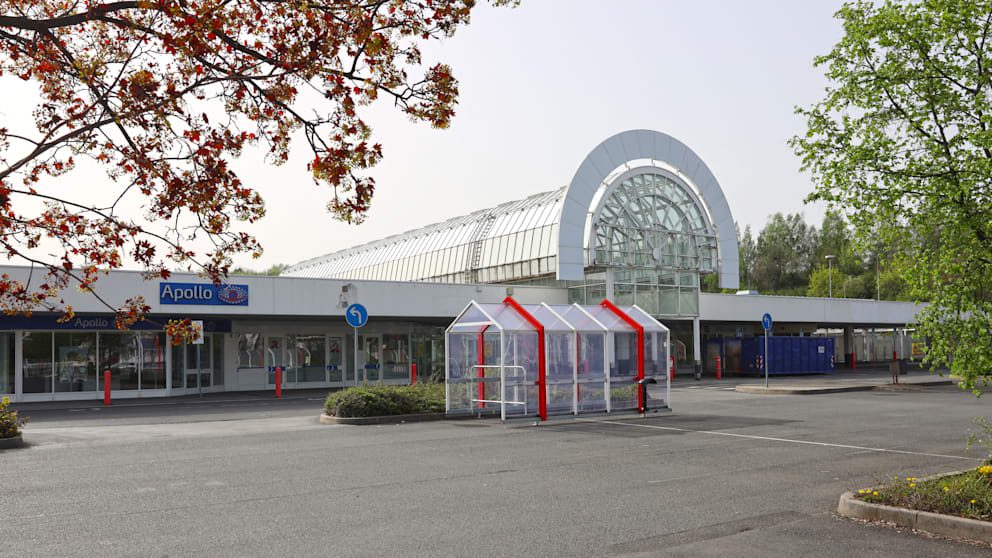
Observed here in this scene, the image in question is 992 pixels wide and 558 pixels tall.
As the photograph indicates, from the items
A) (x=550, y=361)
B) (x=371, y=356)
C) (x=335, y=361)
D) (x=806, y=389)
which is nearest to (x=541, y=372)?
(x=550, y=361)

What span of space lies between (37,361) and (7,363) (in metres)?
0.84

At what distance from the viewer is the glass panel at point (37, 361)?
1073 inches

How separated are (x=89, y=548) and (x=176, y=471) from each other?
4248 mm

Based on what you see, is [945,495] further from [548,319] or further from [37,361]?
[37,361]

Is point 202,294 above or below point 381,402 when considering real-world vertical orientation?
above

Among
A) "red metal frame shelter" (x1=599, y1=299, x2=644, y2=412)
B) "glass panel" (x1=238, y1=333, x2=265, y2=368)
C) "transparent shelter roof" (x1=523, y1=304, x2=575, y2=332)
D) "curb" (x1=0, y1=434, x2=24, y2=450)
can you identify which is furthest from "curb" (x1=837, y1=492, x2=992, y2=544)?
"glass panel" (x1=238, y1=333, x2=265, y2=368)

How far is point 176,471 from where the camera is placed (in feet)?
37.5

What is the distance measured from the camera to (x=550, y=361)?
1959 centimetres

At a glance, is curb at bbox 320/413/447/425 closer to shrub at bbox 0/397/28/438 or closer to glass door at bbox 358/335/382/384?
shrub at bbox 0/397/28/438

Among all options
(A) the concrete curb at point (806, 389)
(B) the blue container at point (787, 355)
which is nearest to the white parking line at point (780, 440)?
(A) the concrete curb at point (806, 389)

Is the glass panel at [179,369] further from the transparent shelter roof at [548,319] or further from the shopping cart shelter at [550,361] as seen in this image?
the transparent shelter roof at [548,319]

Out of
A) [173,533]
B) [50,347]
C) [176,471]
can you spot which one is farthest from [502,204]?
[173,533]

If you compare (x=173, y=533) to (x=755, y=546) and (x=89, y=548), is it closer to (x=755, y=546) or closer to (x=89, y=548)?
(x=89, y=548)

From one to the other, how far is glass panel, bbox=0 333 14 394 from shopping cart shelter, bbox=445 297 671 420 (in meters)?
15.6
